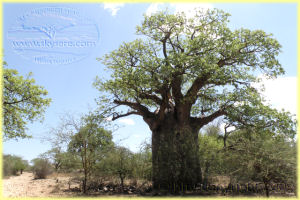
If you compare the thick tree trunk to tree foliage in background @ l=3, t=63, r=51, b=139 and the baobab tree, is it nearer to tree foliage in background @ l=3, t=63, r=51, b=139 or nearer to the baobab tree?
the baobab tree

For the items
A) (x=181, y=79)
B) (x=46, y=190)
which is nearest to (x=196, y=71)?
(x=181, y=79)

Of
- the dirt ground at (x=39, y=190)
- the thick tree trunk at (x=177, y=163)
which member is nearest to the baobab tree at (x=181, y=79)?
the thick tree trunk at (x=177, y=163)

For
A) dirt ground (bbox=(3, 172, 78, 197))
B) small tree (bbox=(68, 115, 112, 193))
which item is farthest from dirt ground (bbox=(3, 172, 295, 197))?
small tree (bbox=(68, 115, 112, 193))

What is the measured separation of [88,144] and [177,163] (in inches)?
142

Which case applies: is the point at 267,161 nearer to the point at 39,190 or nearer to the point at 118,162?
the point at 118,162

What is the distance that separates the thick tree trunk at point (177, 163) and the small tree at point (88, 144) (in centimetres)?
236

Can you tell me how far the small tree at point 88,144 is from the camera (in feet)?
27.3

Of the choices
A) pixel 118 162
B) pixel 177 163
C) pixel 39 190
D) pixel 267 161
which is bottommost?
pixel 39 190

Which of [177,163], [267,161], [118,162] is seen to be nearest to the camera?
[267,161]

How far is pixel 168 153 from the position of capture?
7773 mm

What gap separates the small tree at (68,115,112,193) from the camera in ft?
27.3

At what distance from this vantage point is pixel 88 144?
341 inches

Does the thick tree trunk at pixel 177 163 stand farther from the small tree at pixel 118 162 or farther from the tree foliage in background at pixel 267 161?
the small tree at pixel 118 162

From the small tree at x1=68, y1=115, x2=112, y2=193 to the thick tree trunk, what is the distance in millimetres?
2360
